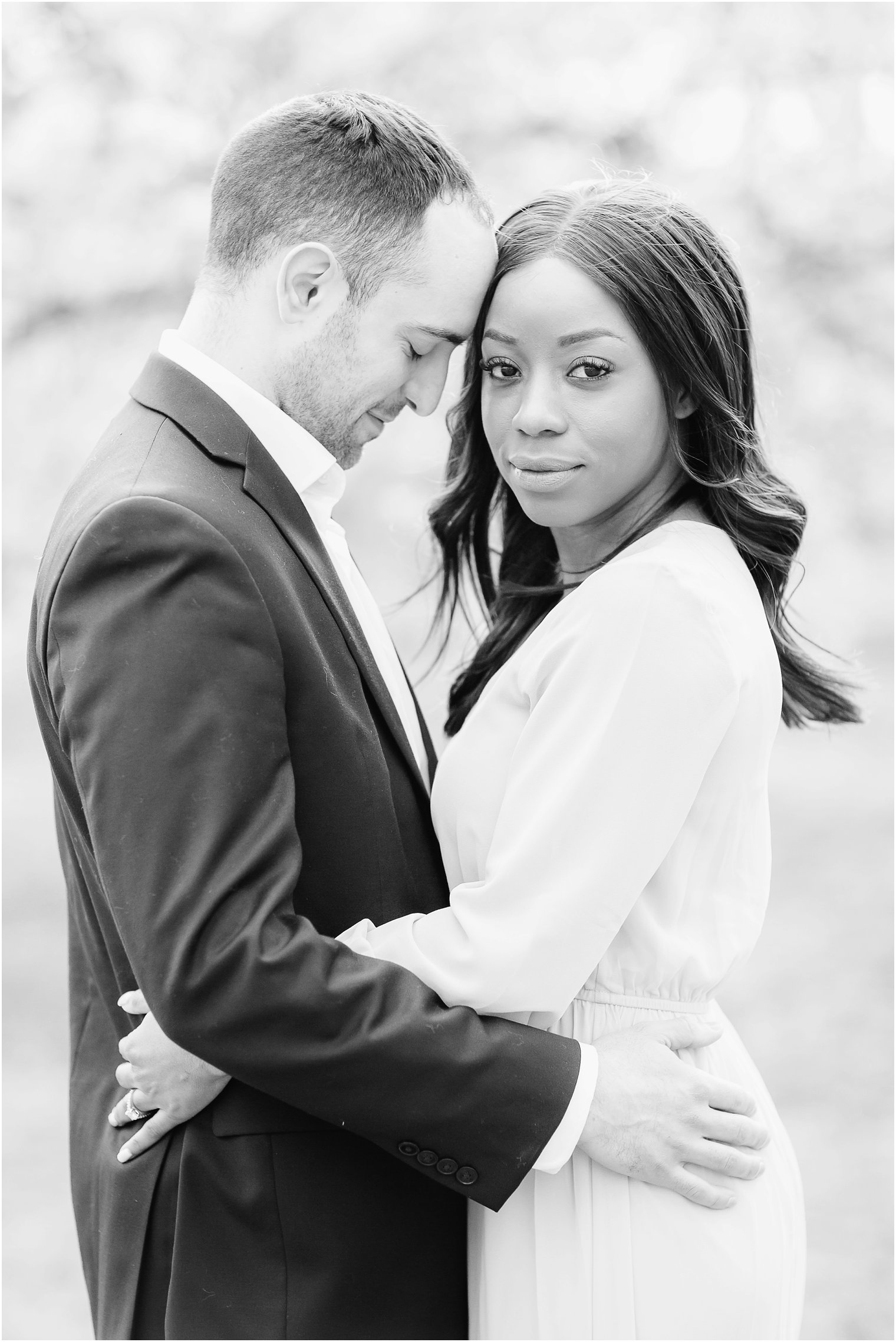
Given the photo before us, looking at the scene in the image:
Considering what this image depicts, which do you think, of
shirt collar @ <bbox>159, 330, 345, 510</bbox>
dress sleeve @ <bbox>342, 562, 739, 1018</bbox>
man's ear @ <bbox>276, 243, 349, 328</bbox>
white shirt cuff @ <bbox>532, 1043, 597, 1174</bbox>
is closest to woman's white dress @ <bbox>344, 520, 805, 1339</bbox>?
dress sleeve @ <bbox>342, 562, 739, 1018</bbox>

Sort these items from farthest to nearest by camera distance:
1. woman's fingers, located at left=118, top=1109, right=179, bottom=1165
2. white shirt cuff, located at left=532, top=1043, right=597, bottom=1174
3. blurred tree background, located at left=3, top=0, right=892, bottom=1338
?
blurred tree background, located at left=3, top=0, right=892, bottom=1338 → woman's fingers, located at left=118, top=1109, right=179, bottom=1165 → white shirt cuff, located at left=532, top=1043, right=597, bottom=1174

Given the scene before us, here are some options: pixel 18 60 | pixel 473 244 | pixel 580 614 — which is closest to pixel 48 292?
pixel 18 60

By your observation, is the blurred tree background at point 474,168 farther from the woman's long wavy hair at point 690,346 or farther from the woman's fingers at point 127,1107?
the woman's fingers at point 127,1107

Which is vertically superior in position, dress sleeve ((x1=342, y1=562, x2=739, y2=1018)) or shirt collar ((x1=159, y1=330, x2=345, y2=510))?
shirt collar ((x1=159, y1=330, x2=345, y2=510))

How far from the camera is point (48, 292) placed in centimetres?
598

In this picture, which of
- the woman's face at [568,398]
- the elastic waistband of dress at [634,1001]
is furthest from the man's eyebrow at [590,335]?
the elastic waistband of dress at [634,1001]

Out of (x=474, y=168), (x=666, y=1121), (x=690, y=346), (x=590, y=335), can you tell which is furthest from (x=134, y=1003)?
(x=474, y=168)

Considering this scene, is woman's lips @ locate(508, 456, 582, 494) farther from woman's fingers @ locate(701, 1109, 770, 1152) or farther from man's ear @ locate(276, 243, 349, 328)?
woman's fingers @ locate(701, 1109, 770, 1152)

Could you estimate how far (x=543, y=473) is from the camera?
2.21 m

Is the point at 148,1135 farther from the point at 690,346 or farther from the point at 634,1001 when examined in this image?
the point at 690,346

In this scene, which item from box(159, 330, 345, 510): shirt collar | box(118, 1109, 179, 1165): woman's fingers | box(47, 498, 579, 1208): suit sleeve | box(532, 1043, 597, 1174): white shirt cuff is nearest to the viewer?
box(47, 498, 579, 1208): suit sleeve

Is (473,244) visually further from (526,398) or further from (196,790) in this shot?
(196,790)

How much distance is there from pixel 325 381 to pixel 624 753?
0.79m

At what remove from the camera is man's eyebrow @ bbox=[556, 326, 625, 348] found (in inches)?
81.2
